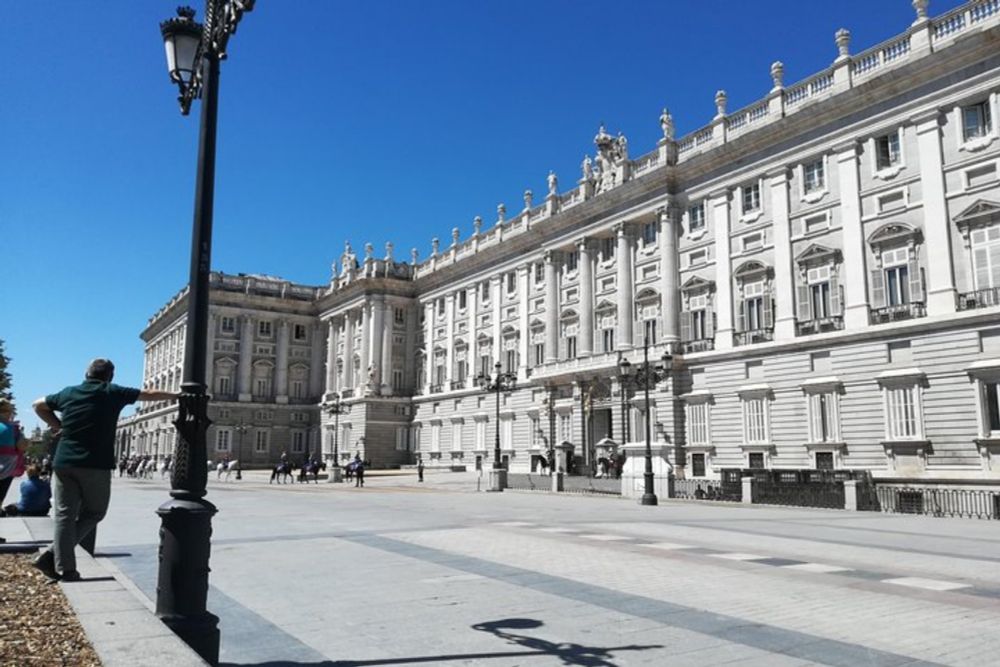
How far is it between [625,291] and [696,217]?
609cm

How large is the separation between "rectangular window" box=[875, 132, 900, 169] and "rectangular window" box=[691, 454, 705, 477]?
630 inches

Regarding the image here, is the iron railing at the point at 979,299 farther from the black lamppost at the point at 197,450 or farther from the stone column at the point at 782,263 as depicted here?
the black lamppost at the point at 197,450

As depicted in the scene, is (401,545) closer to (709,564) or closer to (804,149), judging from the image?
(709,564)

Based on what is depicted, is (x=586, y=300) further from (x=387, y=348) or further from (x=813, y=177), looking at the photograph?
(x=387, y=348)

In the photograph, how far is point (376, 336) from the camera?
7119 centimetres

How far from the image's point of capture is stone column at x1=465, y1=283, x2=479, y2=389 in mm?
62469

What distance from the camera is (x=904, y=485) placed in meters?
29.6

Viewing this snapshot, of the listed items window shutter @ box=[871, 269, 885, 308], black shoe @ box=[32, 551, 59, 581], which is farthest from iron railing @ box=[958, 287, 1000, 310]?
black shoe @ box=[32, 551, 59, 581]

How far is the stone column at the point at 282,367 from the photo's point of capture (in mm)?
82688

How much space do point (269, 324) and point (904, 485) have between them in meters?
68.1

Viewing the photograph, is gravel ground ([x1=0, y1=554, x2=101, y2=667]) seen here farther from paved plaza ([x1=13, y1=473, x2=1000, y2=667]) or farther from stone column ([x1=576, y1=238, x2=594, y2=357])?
stone column ([x1=576, y1=238, x2=594, y2=357])

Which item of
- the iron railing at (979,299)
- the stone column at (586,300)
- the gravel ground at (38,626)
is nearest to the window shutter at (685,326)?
the stone column at (586,300)

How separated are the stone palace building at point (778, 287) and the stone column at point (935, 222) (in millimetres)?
84

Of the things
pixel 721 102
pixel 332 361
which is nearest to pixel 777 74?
pixel 721 102
